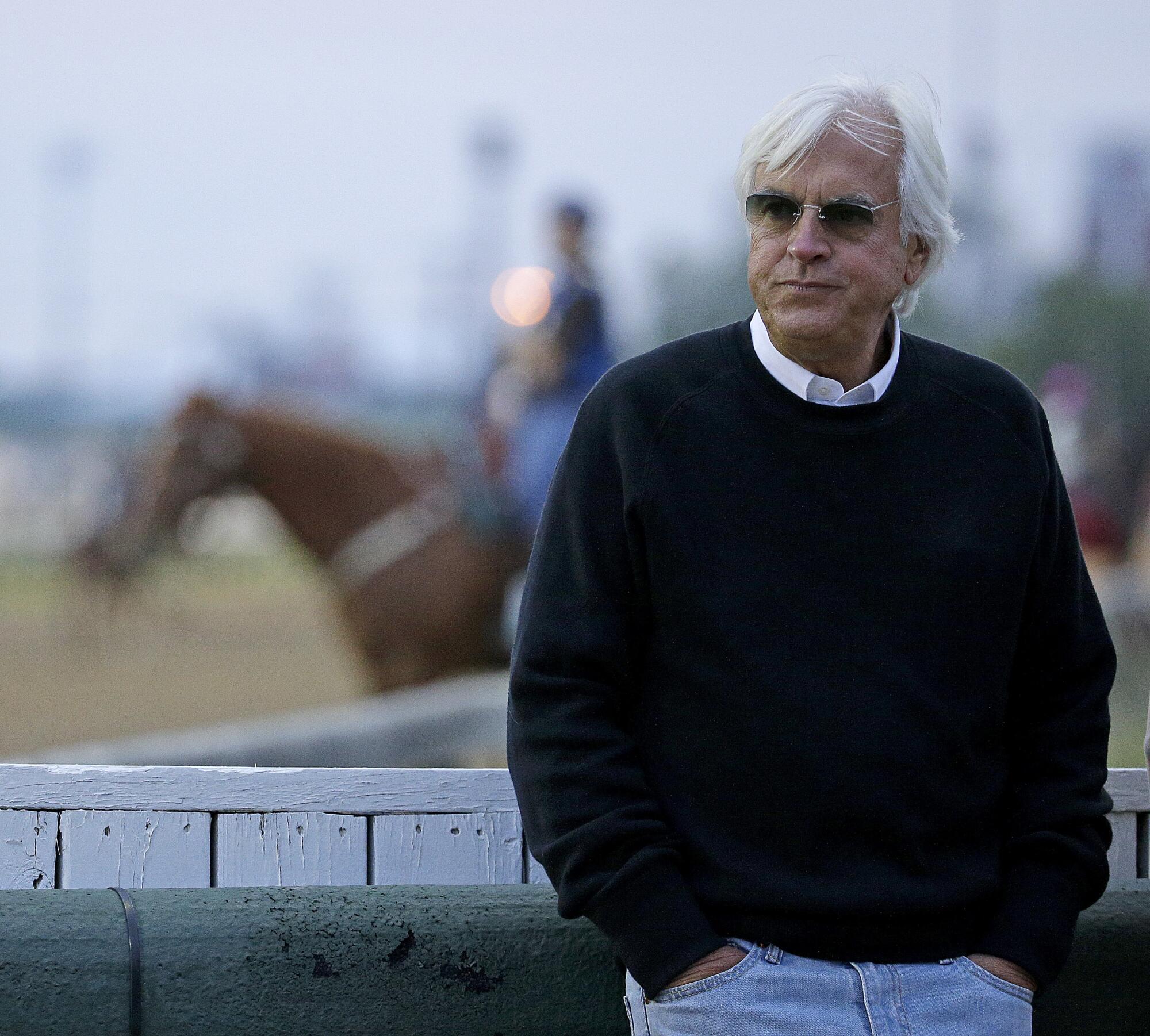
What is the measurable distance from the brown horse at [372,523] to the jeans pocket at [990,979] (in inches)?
224

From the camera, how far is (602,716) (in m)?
1.81

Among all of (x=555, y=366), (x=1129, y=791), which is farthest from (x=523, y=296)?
(x=1129, y=791)

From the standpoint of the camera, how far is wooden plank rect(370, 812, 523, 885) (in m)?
2.21

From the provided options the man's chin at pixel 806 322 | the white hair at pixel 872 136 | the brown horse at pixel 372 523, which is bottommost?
the brown horse at pixel 372 523

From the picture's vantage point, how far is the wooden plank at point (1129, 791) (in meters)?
2.35

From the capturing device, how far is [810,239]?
1.87 meters

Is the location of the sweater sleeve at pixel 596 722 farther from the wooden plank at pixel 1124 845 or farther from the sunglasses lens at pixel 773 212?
the wooden plank at pixel 1124 845

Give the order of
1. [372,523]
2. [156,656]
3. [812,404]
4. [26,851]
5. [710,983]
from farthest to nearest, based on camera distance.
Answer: [156,656] < [372,523] < [26,851] < [812,404] < [710,983]

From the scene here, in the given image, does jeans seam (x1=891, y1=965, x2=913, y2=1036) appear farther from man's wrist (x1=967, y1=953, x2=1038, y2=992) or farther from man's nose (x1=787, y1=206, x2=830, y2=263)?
man's nose (x1=787, y1=206, x2=830, y2=263)

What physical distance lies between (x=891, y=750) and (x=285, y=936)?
31.7 inches

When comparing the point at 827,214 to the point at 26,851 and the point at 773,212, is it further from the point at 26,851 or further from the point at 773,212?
the point at 26,851

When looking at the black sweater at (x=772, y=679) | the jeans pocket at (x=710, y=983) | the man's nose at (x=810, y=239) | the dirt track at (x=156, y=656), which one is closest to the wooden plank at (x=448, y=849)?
the black sweater at (x=772, y=679)

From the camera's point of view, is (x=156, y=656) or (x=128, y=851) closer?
(x=128, y=851)

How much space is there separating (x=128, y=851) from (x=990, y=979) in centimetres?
117
